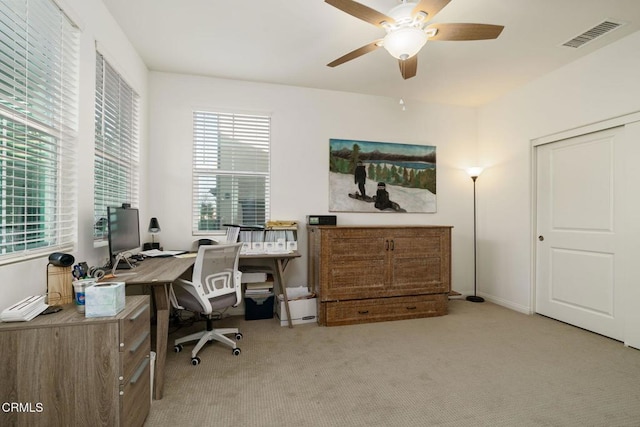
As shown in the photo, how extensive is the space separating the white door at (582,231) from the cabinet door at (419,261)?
3.78 feet

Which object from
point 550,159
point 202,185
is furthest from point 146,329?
point 550,159

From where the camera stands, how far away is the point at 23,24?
5.31 ft

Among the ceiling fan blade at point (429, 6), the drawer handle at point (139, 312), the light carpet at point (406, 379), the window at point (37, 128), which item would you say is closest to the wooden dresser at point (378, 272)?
the light carpet at point (406, 379)

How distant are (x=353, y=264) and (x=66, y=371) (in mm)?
2565

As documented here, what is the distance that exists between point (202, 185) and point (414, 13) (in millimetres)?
2798

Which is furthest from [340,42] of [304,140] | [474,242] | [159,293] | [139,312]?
[474,242]

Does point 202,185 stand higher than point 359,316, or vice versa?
point 202,185

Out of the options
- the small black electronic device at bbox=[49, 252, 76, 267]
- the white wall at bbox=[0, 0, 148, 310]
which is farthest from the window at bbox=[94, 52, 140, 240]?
the small black electronic device at bbox=[49, 252, 76, 267]

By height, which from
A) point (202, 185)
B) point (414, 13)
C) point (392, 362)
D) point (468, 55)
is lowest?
point (392, 362)

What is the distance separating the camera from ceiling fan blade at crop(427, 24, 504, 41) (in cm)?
199

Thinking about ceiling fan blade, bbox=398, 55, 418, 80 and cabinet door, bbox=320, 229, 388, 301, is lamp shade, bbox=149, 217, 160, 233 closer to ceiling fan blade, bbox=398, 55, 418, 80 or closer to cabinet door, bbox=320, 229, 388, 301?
cabinet door, bbox=320, 229, 388, 301

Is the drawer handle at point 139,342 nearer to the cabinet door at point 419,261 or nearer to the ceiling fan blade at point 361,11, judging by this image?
the ceiling fan blade at point 361,11

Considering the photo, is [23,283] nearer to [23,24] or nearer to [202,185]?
[23,24]

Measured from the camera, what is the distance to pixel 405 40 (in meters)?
2.04
